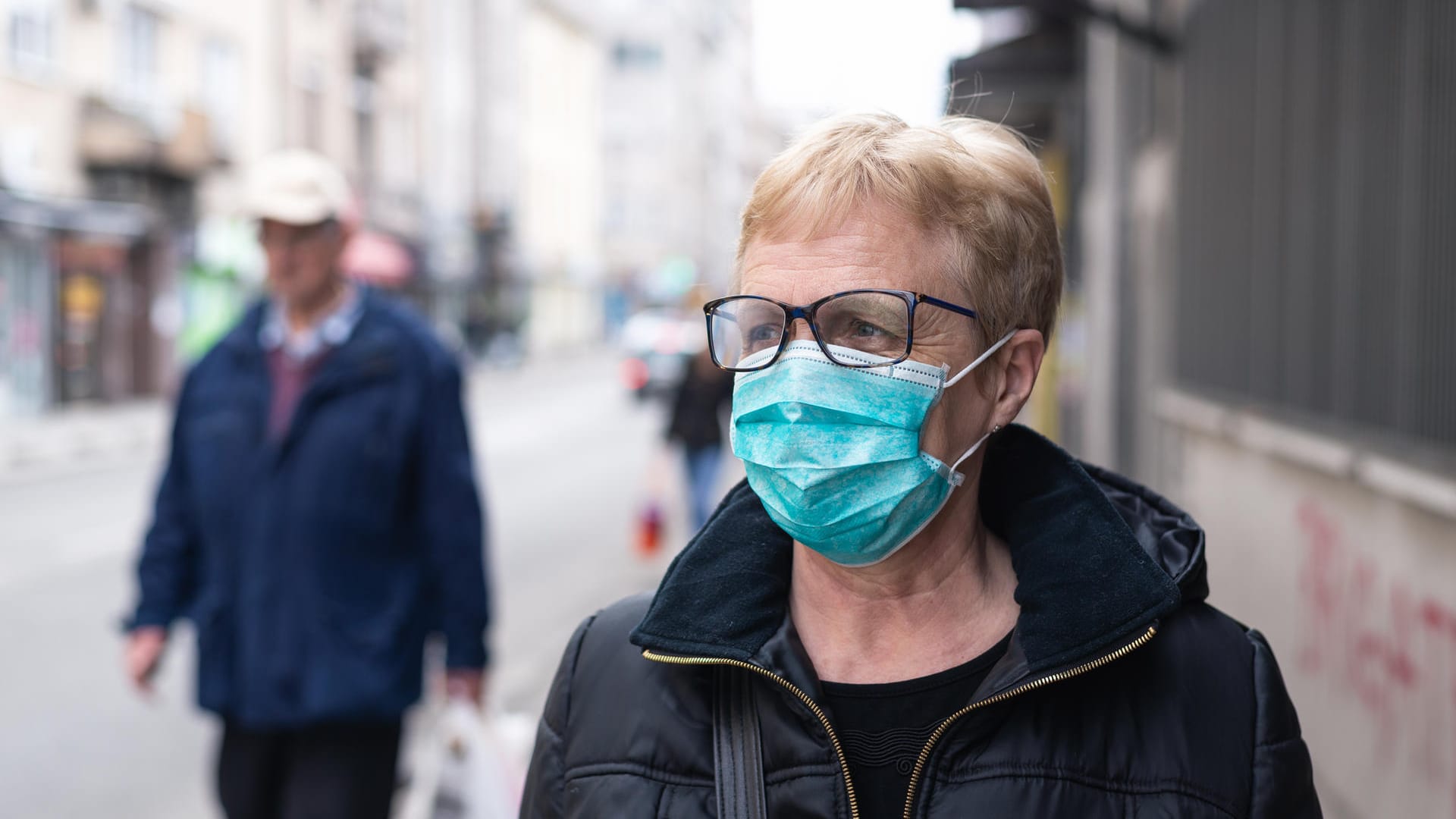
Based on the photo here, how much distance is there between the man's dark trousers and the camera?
364cm

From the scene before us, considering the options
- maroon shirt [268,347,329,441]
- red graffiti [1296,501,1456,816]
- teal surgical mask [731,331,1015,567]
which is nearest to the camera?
teal surgical mask [731,331,1015,567]

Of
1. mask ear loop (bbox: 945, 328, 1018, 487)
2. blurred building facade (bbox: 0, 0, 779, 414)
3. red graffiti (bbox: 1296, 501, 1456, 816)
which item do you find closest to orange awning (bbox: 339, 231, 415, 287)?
blurred building facade (bbox: 0, 0, 779, 414)

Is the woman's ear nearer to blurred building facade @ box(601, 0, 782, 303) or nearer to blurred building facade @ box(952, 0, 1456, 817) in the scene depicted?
blurred building facade @ box(952, 0, 1456, 817)

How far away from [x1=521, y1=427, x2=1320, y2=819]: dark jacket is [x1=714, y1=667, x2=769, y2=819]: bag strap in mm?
15

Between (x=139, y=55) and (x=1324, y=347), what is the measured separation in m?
25.2

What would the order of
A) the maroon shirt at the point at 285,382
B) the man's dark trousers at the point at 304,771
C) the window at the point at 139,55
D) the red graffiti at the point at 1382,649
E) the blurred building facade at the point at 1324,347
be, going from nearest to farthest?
the man's dark trousers at the point at 304,771, the maroon shirt at the point at 285,382, the red graffiti at the point at 1382,649, the blurred building facade at the point at 1324,347, the window at the point at 139,55

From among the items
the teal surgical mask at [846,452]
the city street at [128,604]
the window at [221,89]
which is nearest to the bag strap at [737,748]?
the teal surgical mask at [846,452]

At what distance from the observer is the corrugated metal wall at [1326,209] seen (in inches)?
178

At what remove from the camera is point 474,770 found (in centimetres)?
379

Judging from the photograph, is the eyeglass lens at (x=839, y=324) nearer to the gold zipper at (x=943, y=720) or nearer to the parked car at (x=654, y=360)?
the gold zipper at (x=943, y=720)

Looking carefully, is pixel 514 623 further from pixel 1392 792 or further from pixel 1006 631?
pixel 1006 631

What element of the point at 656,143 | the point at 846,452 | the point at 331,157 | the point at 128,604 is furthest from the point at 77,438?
the point at 656,143

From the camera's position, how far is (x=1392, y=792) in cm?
463

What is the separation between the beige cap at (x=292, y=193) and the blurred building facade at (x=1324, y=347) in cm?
211
